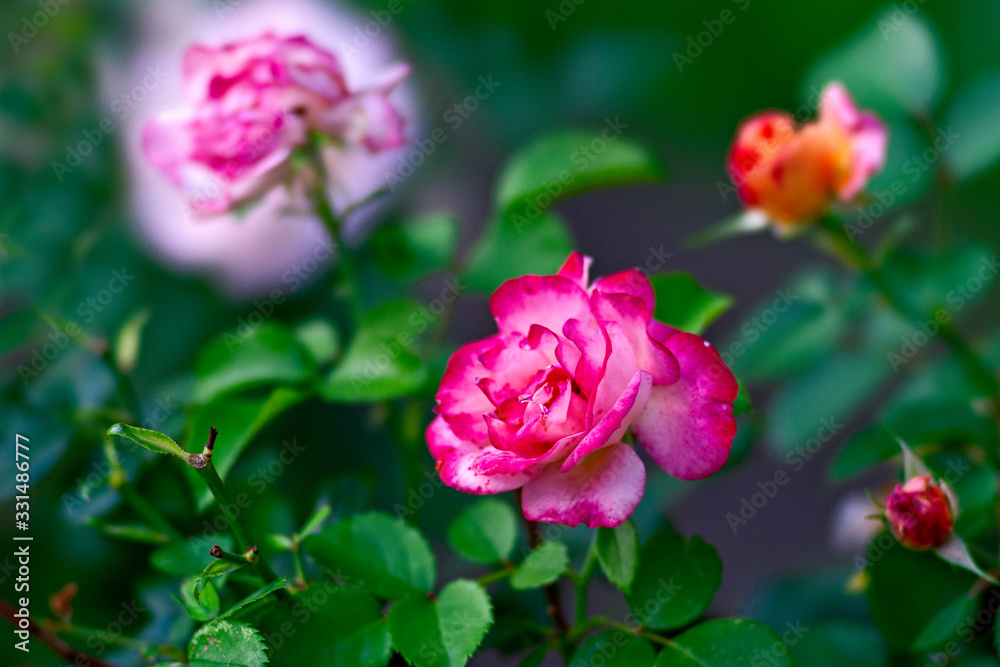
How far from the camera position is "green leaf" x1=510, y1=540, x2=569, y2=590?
33 cm

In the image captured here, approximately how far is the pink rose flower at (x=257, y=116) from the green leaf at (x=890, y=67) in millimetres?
330

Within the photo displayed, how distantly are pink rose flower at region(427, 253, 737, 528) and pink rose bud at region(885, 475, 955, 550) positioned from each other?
0.10 meters

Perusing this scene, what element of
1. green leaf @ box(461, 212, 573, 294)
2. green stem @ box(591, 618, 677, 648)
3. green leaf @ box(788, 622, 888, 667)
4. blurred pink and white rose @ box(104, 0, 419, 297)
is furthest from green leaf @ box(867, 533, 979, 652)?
blurred pink and white rose @ box(104, 0, 419, 297)

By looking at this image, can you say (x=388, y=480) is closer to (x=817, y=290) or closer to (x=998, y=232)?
(x=817, y=290)

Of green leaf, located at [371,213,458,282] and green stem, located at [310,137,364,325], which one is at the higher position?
green stem, located at [310,137,364,325]

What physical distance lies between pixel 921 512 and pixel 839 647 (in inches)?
4.7

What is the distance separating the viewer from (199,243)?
0.71 metres

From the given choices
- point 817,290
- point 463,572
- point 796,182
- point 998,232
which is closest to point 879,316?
point 817,290

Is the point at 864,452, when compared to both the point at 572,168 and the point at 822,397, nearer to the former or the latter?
the point at 822,397

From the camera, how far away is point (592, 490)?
29 centimetres

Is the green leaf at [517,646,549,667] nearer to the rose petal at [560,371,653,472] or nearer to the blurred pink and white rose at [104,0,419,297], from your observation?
the rose petal at [560,371,653,472]

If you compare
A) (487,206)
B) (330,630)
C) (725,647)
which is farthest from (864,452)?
(487,206)

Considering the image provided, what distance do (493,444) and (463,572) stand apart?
0.27 metres

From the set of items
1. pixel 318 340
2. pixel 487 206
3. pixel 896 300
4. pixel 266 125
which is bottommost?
pixel 487 206
